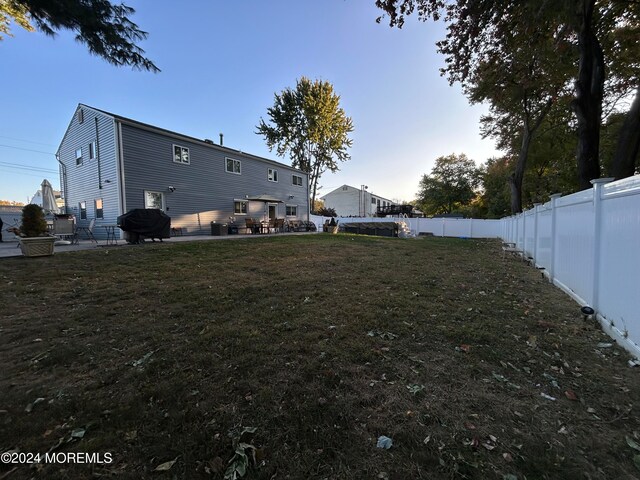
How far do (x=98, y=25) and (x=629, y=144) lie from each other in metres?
10.7

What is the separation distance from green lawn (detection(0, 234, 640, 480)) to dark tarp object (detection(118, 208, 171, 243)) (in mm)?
5388

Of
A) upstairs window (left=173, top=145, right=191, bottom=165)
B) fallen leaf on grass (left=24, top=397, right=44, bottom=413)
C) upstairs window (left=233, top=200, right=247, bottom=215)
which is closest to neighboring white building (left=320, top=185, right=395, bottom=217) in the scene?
upstairs window (left=233, top=200, right=247, bottom=215)

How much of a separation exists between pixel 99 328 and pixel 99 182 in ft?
42.7

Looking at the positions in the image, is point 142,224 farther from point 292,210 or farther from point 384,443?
point 292,210

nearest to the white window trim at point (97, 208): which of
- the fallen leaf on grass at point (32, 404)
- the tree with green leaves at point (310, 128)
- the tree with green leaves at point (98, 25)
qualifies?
the tree with green leaves at point (98, 25)

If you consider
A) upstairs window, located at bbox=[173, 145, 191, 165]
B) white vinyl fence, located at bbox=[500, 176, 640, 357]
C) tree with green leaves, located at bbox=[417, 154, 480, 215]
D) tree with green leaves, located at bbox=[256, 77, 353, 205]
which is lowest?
white vinyl fence, located at bbox=[500, 176, 640, 357]

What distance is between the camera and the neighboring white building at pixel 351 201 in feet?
147

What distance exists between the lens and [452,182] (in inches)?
1538

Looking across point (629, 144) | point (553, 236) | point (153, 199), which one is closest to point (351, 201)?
point (153, 199)

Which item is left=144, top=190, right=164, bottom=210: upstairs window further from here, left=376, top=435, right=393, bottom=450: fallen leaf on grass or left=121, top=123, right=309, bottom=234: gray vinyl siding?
left=376, top=435, right=393, bottom=450: fallen leaf on grass

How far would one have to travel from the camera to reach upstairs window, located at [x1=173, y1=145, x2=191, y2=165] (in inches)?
543

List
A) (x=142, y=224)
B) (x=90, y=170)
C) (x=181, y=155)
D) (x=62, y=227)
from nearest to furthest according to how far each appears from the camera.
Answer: (x=142, y=224)
(x=62, y=227)
(x=90, y=170)
(x=181, y=155)

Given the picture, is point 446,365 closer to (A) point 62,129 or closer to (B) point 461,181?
(A) point 62,129

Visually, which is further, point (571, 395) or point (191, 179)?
point (191, 179)
